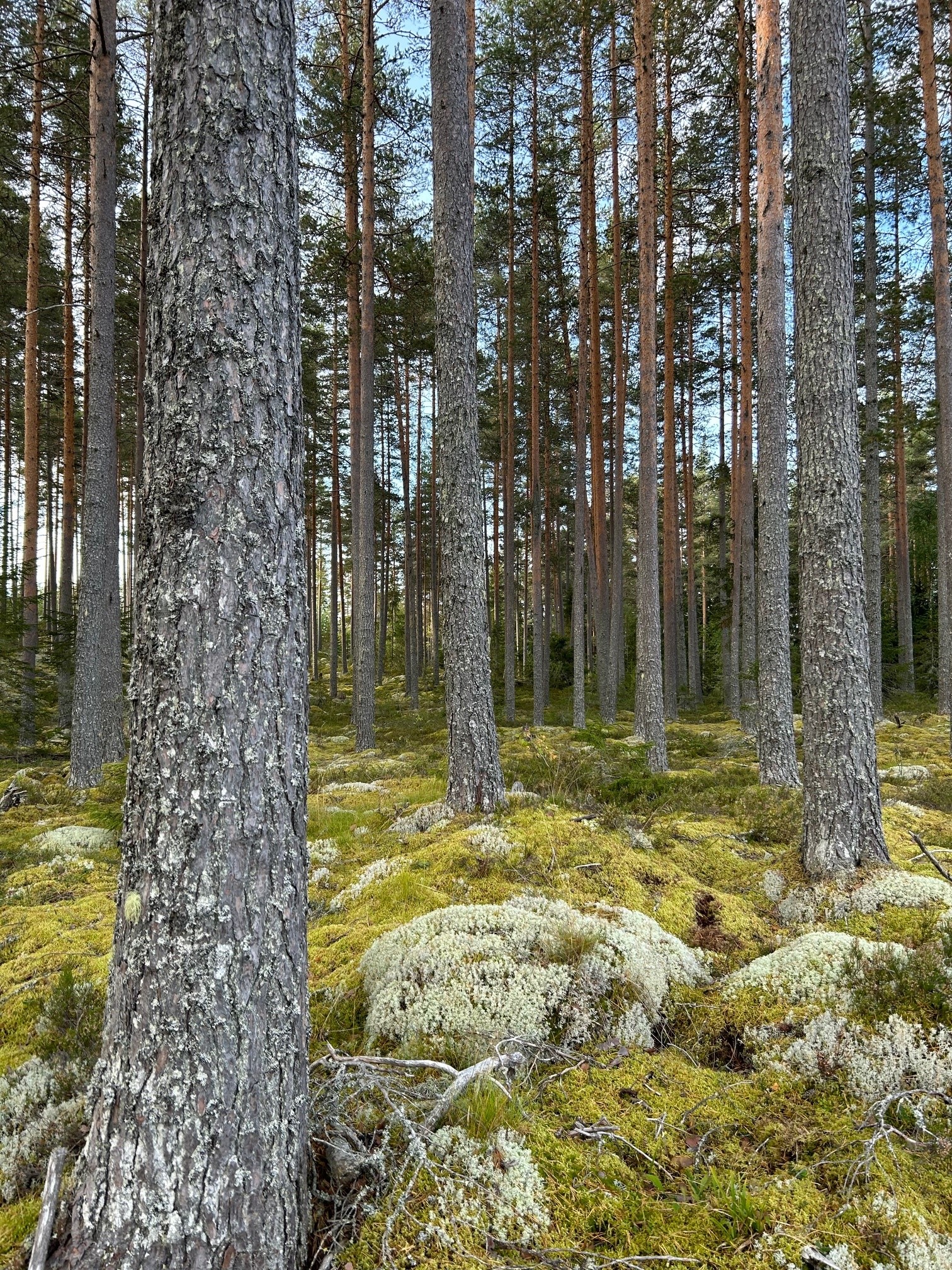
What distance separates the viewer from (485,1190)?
6.12ft

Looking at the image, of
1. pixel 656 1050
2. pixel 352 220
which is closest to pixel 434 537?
pixel 352 220

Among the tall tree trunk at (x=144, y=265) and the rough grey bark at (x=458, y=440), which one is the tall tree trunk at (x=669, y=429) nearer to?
the rough grey bark at (x=458, y=440)

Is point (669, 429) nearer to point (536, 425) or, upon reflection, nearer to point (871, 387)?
point (536, 425)

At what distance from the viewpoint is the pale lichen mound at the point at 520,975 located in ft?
8.82

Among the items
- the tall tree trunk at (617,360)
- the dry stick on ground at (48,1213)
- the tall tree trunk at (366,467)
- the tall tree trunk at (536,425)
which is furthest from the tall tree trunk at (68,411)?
the dry stick on ground at (48,1213)

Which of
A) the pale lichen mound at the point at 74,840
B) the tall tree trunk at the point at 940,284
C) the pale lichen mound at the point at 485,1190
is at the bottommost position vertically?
the pale lichen mound at the point at 74,840

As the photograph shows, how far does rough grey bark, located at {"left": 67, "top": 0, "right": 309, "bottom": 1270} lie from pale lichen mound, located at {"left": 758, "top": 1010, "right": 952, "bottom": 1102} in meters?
2.02

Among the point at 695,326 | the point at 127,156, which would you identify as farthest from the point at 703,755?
the point at 127,156

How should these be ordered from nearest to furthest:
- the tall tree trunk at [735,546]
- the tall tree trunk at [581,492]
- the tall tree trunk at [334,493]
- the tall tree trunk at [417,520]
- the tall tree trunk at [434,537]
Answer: the tall tree trunk at [581,492]
the tall tree trunk at [735,546]
the tall tree trunk at [334,493]
the tall tree trunk at [417,520]
the tall tree trunk at [434,537]

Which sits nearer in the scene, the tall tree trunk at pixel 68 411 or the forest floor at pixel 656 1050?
the forest floor at pixel 656 1050

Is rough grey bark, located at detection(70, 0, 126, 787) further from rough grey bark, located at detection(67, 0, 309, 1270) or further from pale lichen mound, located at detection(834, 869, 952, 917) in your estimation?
pale lichen mound, located at detection(834, 869, 952, 917)

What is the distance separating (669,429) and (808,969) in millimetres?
12613

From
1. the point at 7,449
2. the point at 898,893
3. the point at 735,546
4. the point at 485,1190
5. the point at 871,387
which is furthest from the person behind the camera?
the point at 7,449

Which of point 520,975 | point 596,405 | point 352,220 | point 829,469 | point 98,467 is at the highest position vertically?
point 352,220
